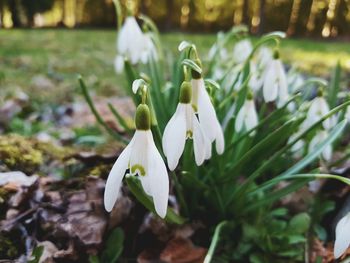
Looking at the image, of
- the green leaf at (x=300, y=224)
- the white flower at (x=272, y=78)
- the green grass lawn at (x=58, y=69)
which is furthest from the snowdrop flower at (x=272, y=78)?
the green grass lawn at (x=58, y=69)

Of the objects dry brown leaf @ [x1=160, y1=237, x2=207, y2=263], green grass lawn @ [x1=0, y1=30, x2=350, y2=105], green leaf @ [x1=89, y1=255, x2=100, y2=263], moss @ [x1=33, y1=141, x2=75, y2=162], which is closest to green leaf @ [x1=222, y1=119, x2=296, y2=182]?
dry brown leaf @ [x1=160, y1=237, x2=207, y2=263]

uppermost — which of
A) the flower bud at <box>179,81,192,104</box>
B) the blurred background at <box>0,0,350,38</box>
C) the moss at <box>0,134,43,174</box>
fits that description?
the flower bud at <box>179,81,192,104</box>

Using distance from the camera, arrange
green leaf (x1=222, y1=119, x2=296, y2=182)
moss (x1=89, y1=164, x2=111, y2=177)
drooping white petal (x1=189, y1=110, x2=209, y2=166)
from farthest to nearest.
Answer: moss (x1=89, y1=164, x2=111, y2=177)
green leaf (x1=222, y1=119, x2=296, y2=182)
drooping white petal (x1=189, y1=110, x2=209, y2=166)

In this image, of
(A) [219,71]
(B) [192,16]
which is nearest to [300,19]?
(B) [192,16]

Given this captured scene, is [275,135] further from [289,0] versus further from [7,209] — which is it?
[289,0]

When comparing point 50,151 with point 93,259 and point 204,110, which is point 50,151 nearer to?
point 93,259

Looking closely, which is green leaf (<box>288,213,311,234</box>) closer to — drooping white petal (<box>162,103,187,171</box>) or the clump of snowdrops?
the clump of snowdrops

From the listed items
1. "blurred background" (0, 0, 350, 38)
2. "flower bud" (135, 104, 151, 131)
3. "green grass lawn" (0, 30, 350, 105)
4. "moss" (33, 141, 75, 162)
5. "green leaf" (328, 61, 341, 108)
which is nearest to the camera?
"flower bud" (135, 104, 151, 131)
